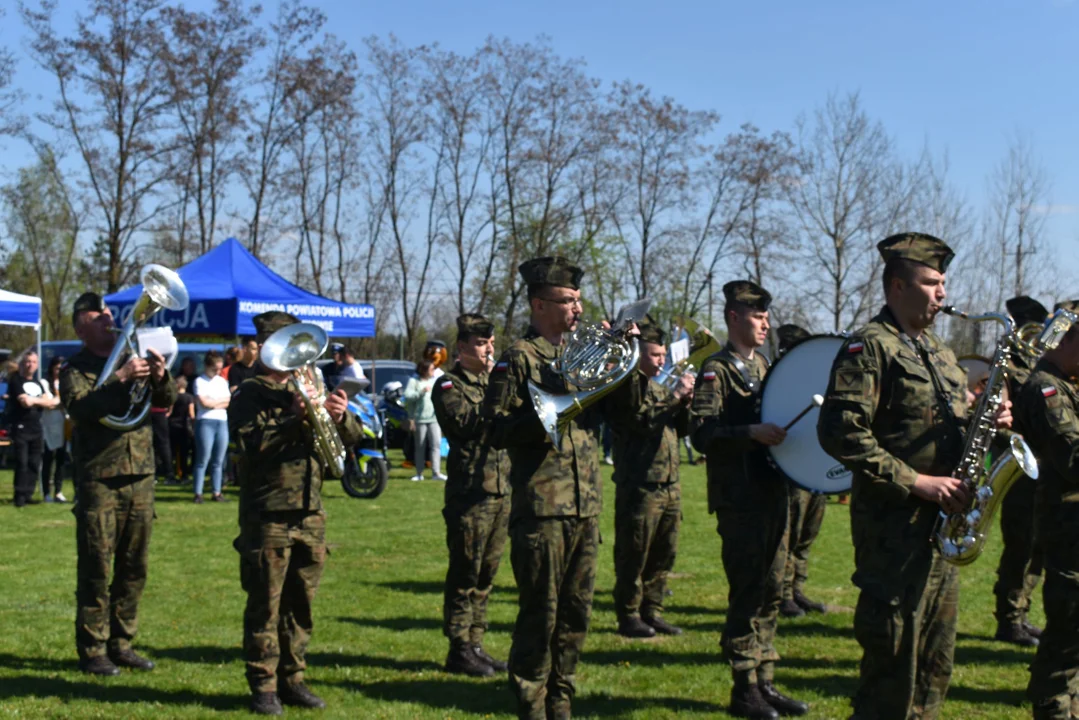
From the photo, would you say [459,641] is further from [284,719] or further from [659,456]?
[659,456]

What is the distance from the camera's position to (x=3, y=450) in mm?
18484

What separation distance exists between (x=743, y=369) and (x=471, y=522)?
2.01 m

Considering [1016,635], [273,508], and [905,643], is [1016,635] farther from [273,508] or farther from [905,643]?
[273,508]

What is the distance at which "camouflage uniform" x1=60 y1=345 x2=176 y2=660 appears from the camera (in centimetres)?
629

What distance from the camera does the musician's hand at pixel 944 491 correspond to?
13.3ft

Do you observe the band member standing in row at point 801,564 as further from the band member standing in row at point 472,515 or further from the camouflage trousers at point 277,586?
the camouflage trousers at point 277,586

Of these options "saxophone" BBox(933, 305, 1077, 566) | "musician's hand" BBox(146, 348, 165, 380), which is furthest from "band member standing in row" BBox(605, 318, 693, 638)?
"saxophone" BBox(933, 305, 1077, 566)

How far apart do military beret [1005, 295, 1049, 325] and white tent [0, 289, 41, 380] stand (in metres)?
9.24

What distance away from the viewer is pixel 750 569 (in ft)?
18.9

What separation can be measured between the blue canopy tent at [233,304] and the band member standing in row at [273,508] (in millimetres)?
11045

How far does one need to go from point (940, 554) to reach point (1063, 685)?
1389mm

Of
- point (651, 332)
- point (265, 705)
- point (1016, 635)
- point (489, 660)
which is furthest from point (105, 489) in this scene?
point (1016, 635)

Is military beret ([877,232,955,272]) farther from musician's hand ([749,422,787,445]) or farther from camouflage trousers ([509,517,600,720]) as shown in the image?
camouflage trousers ([509,517,600,720])

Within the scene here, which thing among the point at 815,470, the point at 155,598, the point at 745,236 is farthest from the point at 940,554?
the point at 745,236
